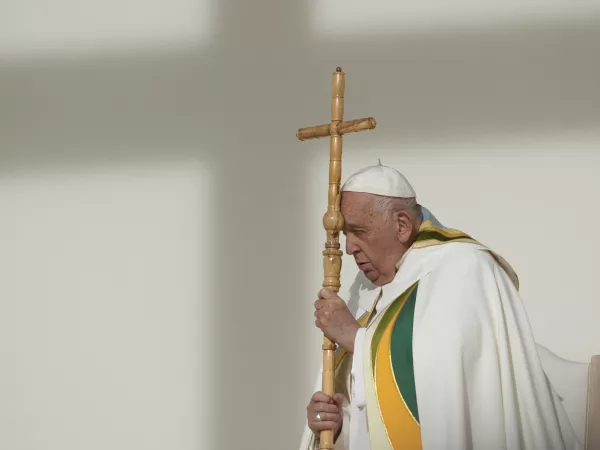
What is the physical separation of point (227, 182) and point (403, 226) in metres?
1.98

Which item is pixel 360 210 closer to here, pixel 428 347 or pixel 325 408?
pixel 428 347

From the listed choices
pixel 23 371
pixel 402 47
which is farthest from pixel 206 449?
pixel 402 47

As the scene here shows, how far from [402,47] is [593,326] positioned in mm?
1724

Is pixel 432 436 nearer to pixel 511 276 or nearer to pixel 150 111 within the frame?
pixel 511 276

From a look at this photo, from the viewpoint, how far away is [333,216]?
15.2ft

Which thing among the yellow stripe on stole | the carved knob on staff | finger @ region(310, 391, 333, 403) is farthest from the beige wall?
the yellow stripe on stole

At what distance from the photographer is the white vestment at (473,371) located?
168 inches

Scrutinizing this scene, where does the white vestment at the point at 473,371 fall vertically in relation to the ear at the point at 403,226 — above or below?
below

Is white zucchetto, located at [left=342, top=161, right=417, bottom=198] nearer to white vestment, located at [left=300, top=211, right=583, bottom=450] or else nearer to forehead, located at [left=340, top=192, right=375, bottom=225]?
forehead, located at [left=340, top=192, right=375, bottom=225]

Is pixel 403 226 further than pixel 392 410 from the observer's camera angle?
Yes

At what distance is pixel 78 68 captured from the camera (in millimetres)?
6738

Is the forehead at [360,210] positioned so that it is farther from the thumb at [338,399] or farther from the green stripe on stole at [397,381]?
the thumb at [338,399]

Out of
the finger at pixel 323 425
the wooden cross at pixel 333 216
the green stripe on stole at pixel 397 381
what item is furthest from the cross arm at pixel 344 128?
the finger at pixel 323 425

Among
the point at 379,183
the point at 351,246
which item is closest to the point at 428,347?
the point at 351,246
